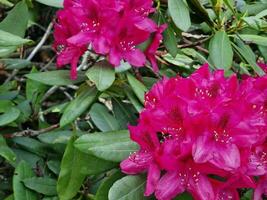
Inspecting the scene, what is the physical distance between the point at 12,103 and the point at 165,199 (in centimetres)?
78

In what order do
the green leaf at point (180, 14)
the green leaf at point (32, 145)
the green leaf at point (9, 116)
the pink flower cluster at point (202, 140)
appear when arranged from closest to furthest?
the pink flower cluster at point (202, 140), the green leaf at point (180, 14), the green leaf at point (9, 116), the green leaf at point (32, 145)

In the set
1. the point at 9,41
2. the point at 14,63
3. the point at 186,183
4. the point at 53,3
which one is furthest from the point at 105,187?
the point at 14,63

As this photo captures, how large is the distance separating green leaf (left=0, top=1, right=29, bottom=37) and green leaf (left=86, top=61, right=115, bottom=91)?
300 millimetres

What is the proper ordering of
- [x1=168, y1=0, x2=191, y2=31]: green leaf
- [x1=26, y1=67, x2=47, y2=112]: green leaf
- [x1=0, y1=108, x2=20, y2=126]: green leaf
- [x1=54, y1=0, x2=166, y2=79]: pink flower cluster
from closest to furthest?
[x1=54, y1=0, x2=166, y2=79]: pink flower cluster
[x1=168, y1=0, x2=191, y2=31]: green leaf
[x1=0, y1=108, x2=20, y2=126]: green leaf
[x1=26, y1=67, x2=47, y2=112]: green leaf

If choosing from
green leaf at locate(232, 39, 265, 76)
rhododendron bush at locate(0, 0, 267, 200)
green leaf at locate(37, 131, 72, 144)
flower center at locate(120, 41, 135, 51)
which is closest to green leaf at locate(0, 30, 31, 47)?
rhododendron bush at locate(0, 0, 267, 200)

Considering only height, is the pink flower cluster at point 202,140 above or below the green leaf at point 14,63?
above

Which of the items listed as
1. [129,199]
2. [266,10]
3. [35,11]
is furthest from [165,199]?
[35,11]

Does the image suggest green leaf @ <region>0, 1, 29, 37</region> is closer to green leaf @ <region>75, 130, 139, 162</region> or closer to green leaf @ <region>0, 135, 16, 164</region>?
green leaf @ <region>0, 135, 16, 164</region>

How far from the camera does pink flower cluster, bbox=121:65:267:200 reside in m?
1.24

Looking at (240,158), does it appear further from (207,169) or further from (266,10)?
(266,10)

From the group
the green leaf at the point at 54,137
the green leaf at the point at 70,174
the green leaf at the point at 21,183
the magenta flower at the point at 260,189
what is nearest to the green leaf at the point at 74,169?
the green leaf at the point at 70,174

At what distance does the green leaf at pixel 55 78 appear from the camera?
1.59 m

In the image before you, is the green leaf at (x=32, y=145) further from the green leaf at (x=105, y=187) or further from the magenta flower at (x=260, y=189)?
the magenta flower at (x=260, y=189)

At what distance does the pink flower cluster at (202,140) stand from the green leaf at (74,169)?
0.12 meters
